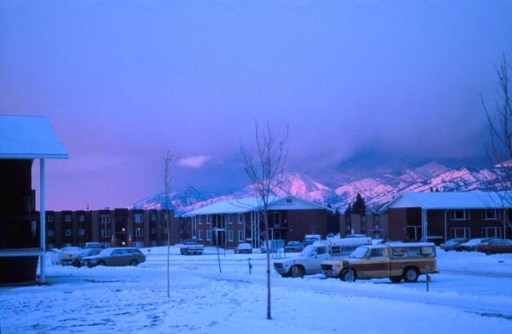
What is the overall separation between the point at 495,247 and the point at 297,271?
30.6 m

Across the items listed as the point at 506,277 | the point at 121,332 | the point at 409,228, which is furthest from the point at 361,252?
the point at 409,228

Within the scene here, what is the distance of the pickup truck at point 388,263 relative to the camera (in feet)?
90.2

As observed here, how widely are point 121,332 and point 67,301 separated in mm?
7426

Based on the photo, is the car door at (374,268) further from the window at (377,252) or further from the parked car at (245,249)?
the parked car at (245,249)

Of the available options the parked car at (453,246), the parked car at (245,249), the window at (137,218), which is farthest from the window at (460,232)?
the window at (137,218)

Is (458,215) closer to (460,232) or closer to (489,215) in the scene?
(460,232)

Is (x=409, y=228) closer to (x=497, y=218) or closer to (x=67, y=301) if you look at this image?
(x=497, y=218)

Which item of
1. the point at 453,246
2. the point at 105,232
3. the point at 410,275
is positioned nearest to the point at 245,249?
the point at 453,246

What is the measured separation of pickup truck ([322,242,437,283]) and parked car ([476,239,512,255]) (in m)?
30.6

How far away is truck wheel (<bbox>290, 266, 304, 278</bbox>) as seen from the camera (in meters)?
32.2

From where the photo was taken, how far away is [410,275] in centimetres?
2778

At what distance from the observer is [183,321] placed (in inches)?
571

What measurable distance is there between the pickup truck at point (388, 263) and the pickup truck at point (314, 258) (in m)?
4.08

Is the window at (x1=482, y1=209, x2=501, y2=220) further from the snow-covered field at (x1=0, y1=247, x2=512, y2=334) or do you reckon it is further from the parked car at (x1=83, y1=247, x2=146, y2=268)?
the snow-covered field at (x1=0, y1=247, x2=512, y2=334)
